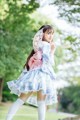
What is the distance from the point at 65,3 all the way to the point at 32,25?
4288mm

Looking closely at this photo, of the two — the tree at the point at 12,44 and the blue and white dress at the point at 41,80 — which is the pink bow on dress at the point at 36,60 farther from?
the tree at the point at 12,44

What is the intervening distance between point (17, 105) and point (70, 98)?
3273 centimetres

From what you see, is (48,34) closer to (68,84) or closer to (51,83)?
(51,83)

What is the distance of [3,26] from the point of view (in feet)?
42.5

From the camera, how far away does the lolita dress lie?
543 cm

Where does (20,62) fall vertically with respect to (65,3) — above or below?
below

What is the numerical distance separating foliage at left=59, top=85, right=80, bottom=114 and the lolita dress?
3066 centimetres

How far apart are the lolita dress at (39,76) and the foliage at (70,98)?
1207 inches

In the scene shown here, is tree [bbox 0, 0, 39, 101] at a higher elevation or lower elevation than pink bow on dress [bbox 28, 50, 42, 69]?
higher

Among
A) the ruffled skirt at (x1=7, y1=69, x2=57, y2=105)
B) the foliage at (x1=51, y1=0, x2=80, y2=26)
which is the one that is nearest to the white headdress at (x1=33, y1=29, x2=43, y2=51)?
the ruffled skirt at (x1=7, y1=69, x2=57, y2=105)

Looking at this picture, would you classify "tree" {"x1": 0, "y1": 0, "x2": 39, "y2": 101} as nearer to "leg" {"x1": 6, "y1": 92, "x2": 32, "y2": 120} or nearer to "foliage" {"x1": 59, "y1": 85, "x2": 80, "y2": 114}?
"leg" {"x1": 6, "y1": 92, "x2": 32, "y2": 120}

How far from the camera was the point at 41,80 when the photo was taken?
17.9 feet

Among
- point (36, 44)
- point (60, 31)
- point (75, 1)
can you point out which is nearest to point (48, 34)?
point (36, 44)

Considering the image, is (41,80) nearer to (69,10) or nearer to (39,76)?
(39,76)
